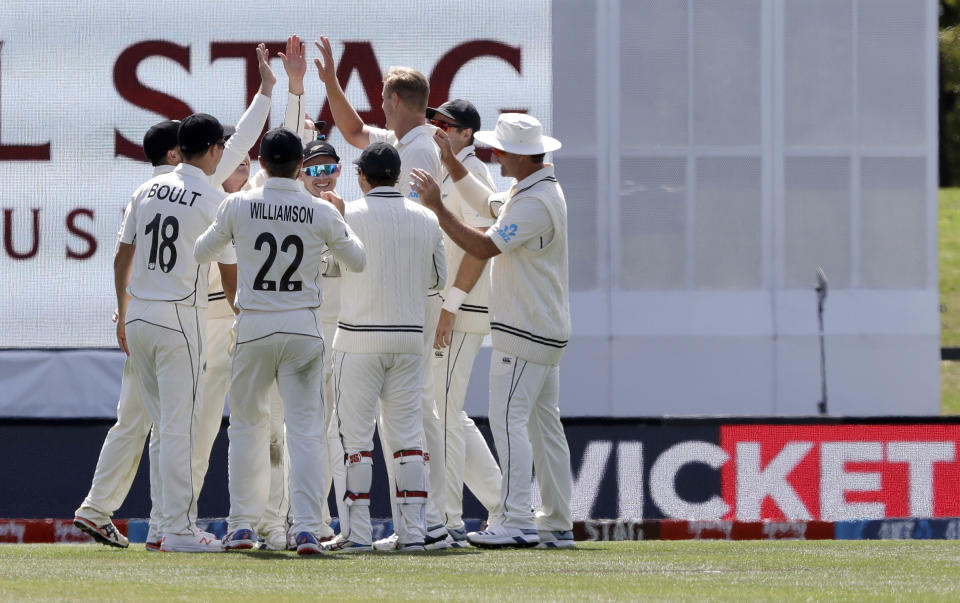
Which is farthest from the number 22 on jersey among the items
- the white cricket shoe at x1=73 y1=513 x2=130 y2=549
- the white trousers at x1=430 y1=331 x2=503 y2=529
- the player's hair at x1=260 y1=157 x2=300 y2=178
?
the white cricket shoe at x1=73 y1=513 x2=130 y2=549

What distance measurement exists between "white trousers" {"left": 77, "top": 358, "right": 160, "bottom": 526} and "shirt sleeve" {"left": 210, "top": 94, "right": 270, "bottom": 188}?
0.95 m

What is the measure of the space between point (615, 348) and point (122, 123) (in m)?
4.75

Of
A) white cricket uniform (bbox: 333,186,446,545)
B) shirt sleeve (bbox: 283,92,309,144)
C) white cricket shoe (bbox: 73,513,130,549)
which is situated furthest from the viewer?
shirt sleeve (bbox: 283,92,309,144)

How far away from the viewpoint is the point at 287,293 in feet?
20.4

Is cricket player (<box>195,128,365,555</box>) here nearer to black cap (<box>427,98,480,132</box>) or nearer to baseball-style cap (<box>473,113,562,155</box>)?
baseball-style cap (<box>473,113,562,155</box>)

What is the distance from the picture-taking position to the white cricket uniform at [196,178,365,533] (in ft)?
20.3

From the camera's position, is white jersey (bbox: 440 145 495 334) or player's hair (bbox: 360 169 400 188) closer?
player's hair (bbox: 360 169 400 188)

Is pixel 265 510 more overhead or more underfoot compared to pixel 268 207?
more underfoot

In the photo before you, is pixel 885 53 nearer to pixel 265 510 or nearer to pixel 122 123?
pixel 122 123

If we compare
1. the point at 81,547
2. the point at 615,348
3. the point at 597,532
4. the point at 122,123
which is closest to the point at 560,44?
the point at 615,348

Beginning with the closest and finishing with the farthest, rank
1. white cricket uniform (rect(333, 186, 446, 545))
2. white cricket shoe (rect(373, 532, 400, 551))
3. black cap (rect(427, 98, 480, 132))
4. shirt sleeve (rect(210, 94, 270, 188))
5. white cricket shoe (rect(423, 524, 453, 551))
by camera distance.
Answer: white cricket uniform (rect(333, 186, 446, 545))
white cricket shoe (rect(373, 532, 400, 551))
white cricket shoe (rect(423, 524, 453, 551))
shirt sleeve (rect(210, 94, 270, 188))
black cap (rect(427, 98, 480, 132))

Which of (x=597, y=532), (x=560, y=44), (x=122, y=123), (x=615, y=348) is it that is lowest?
(x=597, y=532)

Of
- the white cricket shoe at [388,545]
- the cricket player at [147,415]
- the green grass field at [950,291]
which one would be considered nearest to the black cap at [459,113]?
the cricket player at [147,415]

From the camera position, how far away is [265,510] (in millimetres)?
6836
